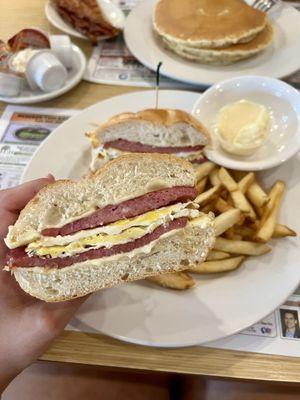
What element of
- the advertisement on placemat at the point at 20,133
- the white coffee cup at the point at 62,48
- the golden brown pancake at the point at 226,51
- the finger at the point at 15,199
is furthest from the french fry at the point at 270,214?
the white coffee cup at the point at 62,48

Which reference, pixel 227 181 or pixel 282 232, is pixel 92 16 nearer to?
pixel 227 181

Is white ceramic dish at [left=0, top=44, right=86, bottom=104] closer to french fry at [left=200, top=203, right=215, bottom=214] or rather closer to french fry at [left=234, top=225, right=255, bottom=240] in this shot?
french fry at [left=200, top=203, right=215, bottom=214]

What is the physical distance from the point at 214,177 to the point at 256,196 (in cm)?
20

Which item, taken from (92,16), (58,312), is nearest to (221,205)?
(58,312)

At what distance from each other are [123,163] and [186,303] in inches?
20.1

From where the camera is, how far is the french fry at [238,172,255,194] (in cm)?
165

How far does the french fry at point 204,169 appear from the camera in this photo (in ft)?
5.69

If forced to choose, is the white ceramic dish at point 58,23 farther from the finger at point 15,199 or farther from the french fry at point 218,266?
the french fry at point 218,266

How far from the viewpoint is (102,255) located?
49.5 inches

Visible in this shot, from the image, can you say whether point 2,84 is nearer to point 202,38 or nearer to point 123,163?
point 202,38

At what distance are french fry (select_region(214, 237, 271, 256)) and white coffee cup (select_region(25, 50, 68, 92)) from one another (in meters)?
1.21

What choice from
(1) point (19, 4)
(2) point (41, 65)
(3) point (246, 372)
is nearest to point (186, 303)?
(3) point (246, 372)

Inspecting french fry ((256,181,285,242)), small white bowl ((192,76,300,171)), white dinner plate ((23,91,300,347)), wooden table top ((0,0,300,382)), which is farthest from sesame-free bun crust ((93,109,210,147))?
wooden table top ((0,0,300,382))

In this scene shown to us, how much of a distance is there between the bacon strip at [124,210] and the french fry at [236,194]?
335 millimetres
